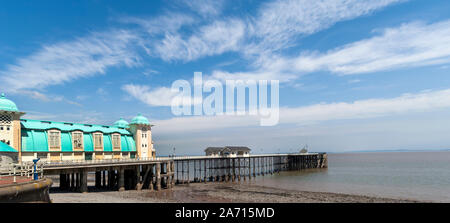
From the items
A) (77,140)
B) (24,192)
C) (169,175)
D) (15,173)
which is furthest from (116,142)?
(24,192)

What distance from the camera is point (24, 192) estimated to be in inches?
537

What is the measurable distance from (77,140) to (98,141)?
10.1ft

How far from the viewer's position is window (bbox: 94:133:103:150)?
1609 inches

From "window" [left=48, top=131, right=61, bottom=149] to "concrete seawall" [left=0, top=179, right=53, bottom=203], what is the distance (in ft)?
74.2

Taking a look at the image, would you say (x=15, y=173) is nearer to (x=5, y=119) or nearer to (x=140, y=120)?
(x=5, y=119)

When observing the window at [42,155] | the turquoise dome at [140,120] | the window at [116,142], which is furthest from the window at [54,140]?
the turquoise dome at [140,120]

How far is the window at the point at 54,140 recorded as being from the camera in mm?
36031

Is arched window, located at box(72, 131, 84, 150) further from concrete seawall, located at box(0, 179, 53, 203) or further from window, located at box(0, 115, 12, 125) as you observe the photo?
concrete seawall, located at box(0, 179, 53, 203)

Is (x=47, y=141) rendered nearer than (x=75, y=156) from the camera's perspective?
Yes

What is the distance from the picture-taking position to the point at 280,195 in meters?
36.7

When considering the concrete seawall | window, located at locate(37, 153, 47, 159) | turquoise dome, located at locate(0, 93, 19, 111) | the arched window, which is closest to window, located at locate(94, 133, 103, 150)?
the arched window
